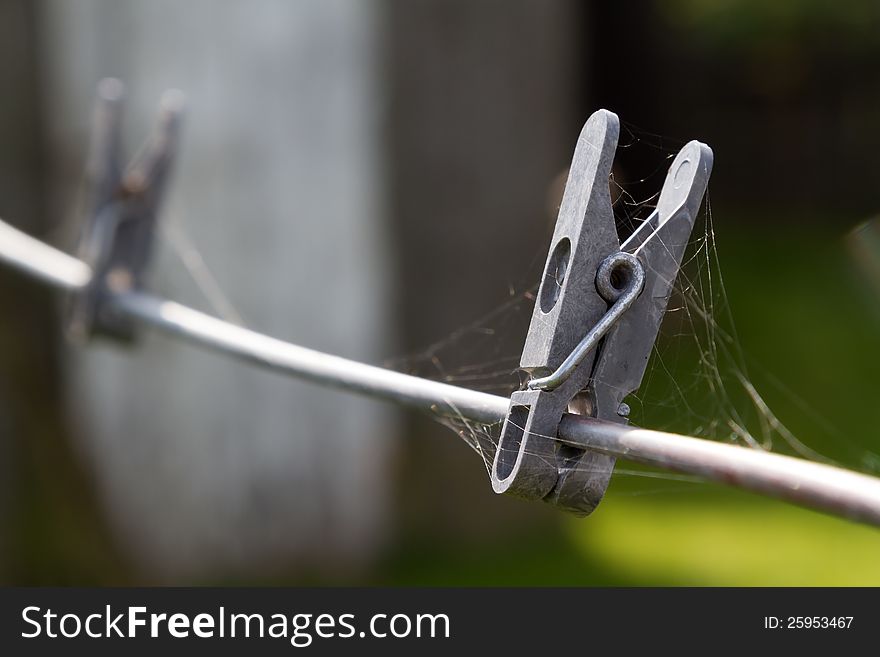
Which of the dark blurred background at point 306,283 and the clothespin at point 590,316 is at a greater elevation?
the dark blurred background at point 306,283

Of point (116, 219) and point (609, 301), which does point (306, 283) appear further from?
point (609, 301)

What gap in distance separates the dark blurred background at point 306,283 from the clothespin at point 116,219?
153 centimetres

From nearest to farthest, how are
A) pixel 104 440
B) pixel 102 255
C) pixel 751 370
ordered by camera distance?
pixel 102 255 < pixel 104 440 < pixel 751 370

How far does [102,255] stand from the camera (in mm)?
995

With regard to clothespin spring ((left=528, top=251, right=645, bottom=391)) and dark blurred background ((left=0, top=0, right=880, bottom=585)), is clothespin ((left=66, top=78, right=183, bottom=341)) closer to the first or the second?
clothespin spring ((left=528, top=251, right=645, bottom=391))

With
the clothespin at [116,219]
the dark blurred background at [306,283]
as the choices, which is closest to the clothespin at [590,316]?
the clothespin at [116,219]

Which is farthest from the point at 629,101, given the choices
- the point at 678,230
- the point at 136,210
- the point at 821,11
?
the point at 678,230

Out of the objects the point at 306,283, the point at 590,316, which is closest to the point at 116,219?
the point at 590,316

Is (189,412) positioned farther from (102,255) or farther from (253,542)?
(102,255)

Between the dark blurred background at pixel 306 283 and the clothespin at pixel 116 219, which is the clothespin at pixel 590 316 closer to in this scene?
the clothespin at pixel 116 219

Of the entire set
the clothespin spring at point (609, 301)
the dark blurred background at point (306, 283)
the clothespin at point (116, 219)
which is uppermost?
the dark blurred background at point (306, 283)

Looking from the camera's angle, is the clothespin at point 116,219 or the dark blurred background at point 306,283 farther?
the dark blurred background at point 306,283

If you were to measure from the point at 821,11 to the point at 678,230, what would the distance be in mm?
5932

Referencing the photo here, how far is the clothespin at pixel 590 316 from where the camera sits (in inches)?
18.7
